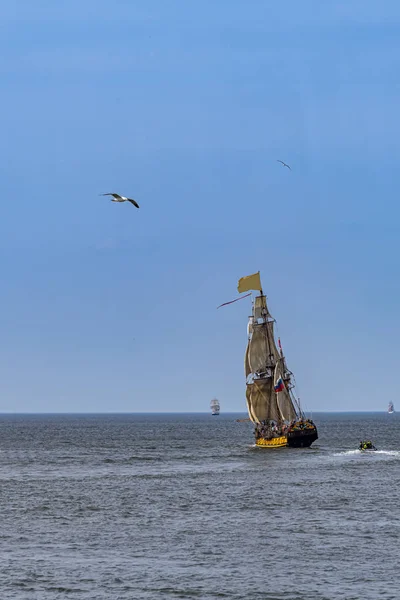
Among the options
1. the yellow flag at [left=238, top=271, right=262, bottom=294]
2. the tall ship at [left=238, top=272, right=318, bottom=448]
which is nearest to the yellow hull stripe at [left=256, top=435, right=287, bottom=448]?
the tall ship at [left=238, top=272, right=318, bottom=448]

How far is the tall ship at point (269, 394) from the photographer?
14025 cm

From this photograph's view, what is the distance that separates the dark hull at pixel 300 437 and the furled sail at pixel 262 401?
6.08 m

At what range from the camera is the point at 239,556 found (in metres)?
54.7

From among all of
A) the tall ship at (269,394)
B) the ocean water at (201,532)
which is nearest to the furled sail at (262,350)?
the tall ship at (269,394)

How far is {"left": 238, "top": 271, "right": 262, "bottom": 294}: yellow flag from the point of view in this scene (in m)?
155

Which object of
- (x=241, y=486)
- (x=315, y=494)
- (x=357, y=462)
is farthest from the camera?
(x=357, y=462)

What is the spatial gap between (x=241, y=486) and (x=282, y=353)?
6088 centimetres

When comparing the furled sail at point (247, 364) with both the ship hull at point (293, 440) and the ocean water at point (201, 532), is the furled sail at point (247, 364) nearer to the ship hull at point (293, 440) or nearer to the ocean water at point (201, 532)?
the ship hull at point (293, 440)

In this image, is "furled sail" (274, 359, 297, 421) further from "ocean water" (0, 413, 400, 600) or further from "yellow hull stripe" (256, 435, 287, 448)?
"ocean water" (0, 413, 400, 600)

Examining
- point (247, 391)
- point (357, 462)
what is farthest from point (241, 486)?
point (247, 391)

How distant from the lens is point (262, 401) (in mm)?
145750

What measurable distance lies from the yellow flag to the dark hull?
82.6 feet

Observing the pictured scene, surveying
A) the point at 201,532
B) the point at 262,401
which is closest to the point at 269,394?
the point at 262,401

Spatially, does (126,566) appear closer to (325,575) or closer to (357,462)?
(325,575)
